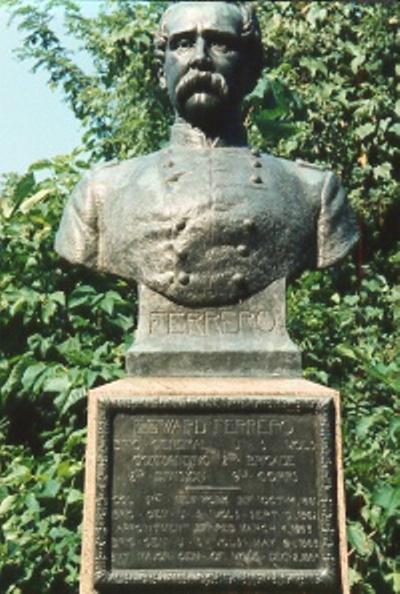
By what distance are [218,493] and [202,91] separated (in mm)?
1503

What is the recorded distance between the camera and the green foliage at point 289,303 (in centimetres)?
476

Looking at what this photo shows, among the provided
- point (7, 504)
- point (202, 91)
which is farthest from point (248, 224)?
point (7, 504)

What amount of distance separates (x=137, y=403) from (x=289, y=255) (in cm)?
83

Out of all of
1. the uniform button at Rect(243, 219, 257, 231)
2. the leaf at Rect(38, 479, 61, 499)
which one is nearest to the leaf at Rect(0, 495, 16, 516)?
the leaf at Rect(38, 479, 61, 499)

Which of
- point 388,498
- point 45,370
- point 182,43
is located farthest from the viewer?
point 45,370

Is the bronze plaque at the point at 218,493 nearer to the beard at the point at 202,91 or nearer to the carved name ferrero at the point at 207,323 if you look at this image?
the carved name ferrero at the point at 207,323

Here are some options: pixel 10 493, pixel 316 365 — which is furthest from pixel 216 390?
pixel 316 365

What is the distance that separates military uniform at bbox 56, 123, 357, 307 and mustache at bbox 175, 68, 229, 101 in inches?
7.9

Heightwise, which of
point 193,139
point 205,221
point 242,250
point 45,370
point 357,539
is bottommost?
point 357,539

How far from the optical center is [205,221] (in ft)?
11.5

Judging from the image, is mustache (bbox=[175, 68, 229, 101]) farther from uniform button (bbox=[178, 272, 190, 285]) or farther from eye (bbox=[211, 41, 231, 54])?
uniform button (bbox=[178, 272, 190, 285])

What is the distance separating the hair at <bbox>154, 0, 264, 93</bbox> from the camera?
3.78 metres

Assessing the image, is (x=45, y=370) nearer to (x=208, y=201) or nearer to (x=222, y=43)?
(x=208, y=201)

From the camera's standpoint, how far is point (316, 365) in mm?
5668
